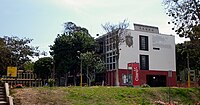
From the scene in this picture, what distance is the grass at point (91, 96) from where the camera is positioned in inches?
716

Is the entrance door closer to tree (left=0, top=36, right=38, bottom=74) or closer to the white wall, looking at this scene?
the white wall

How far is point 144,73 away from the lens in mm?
50312

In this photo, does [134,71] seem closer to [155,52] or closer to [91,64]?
[91,64]

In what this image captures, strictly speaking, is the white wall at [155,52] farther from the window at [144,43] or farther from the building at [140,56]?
the window at [144,43]

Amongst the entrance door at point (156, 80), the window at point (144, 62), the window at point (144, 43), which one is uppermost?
the window at point (144, 43)

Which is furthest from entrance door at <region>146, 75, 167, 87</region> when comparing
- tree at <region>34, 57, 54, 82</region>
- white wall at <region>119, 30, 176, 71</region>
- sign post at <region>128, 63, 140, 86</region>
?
tree at <region>34, 57, 54, 82</region>

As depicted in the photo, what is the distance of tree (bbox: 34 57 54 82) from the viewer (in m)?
58.3

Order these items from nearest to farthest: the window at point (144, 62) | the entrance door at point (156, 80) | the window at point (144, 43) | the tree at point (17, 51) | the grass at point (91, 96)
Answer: the grass at point (91, 96) → the tree at point (17, 51) → the window at point (144, 62) → the window at point (144, 43) → the entrance door at point (156, 80)

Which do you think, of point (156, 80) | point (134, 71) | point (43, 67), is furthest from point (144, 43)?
point (43, 67)

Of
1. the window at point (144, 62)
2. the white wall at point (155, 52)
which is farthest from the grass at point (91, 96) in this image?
the window at point (144, 62)

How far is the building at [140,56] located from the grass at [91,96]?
22973 millimetres

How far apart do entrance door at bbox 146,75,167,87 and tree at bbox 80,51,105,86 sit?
8659 mm

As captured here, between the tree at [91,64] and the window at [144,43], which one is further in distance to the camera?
the window at [144,43]

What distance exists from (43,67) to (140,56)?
19.8 metres
